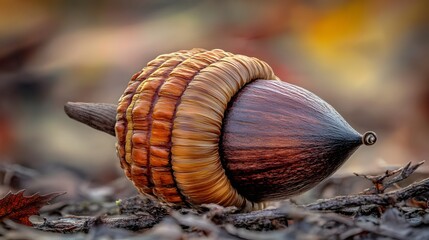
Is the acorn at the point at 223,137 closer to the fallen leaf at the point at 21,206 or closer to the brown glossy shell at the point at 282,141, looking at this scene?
the brown glossy shell at the point at 282,141

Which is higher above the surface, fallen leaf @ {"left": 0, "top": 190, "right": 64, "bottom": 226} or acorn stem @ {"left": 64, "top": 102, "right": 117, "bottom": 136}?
acorn stem @ {"left": 64, "top": 102, "right": 117, "bottom": 136}

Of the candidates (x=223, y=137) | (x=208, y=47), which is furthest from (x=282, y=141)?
(x=208, y=47)

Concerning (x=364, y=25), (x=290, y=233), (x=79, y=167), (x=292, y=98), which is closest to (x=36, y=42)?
(x=79, y=167)

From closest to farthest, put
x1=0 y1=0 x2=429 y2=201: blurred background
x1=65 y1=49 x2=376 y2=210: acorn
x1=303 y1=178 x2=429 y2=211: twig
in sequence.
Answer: x1=303 y1=178 x2=429 y2=211: twig
x1=65 y1=49 x2=376 y2=210: acorn
x1=0 y1=0 x2=429 y2=201: blurred background

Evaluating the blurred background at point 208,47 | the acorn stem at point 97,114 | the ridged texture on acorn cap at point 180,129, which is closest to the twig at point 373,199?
the ridged texture on acorn cap at point 180,129

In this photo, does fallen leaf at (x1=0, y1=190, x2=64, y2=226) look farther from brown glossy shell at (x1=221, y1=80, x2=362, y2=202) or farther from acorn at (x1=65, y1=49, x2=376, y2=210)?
brown glossy shell at (x1=221, y1=80, x2=362, y2=202)

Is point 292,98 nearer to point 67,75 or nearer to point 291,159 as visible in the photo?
point 291,159

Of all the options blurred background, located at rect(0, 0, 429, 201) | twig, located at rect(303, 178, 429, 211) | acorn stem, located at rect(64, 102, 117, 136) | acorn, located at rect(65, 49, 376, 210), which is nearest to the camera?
twig, located at rect(303, 178, 429, 211)

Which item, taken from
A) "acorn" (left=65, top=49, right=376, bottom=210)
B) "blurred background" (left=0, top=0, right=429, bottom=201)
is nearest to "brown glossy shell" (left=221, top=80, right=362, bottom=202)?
"acorn" (left=65, top=49, right=376, bottom=210)
